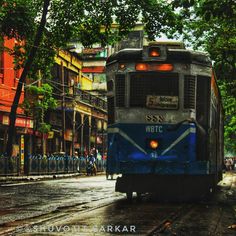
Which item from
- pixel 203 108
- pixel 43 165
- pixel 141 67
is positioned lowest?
pixel 43 165

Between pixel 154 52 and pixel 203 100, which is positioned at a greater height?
pixel 154 52

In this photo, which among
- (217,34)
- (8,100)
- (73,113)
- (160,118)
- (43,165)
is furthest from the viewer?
(73,113)

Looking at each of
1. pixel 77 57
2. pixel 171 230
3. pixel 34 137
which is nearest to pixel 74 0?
pixel 34 137

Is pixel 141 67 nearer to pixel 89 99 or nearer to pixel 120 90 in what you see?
pixel 120 90

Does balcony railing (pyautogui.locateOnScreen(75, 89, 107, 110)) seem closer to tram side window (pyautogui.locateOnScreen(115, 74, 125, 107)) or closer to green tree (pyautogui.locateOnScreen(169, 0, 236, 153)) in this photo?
green tree (pyautogui.locateOnScreen(169, 0, 236, 153))

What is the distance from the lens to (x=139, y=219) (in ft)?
34.5

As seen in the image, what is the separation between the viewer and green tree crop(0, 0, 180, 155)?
27000 millimetres

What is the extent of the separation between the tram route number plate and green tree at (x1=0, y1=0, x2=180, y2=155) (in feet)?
44.5

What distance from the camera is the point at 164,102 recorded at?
1396cm

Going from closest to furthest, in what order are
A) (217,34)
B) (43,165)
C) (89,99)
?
(217,34), (43,165), (89,99)

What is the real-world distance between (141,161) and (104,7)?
648 inches

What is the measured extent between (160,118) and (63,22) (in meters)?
17.1

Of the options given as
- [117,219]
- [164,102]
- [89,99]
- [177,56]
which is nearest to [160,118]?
→ [164,102]

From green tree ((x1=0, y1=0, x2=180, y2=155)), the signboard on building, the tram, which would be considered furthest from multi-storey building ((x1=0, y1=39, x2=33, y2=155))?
the tram
